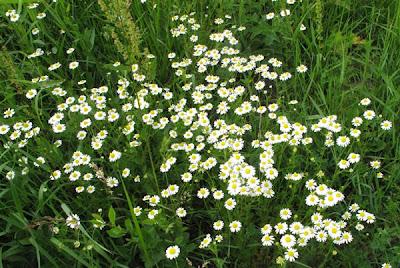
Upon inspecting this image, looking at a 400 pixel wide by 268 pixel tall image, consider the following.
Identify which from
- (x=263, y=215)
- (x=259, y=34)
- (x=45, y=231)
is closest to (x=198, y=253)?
(x=263, y=215)

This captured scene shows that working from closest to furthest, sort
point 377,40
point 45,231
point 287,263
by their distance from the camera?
point 287,263
point 45,231
point 377,40

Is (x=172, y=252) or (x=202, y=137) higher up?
(x=202, y=137)

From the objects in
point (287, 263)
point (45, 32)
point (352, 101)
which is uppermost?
point (45, 32)

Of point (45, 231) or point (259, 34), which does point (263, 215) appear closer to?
point (45, 231)

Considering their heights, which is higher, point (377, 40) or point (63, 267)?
point (377, 40)

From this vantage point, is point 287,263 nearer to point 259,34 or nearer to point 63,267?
point 63,267

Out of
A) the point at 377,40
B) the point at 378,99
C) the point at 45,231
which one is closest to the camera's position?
the point at 45,231

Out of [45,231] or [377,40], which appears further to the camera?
[377,40]
